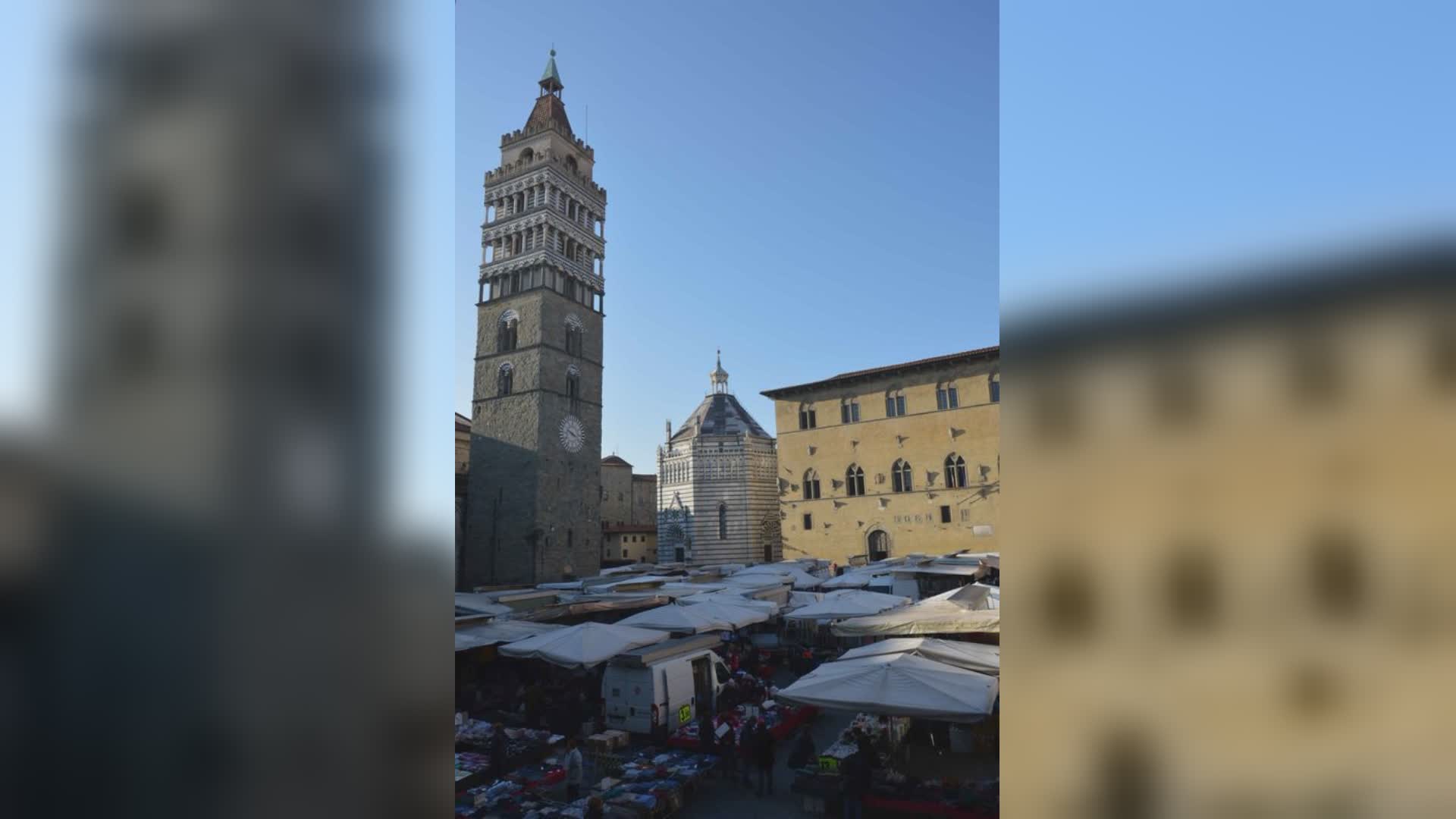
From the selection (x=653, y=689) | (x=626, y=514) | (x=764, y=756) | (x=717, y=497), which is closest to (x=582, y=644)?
(x=653, y=689)

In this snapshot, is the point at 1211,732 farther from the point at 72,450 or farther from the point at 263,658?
the point at 72,450

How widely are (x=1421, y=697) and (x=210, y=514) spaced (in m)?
2.38

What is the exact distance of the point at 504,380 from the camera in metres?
33.8

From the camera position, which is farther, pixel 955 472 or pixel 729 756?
pixel 955 472

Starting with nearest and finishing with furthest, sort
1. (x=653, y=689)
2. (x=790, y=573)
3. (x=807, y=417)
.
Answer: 1. (x=653, y=689)
2. (x=790, y=573)
3. (x=807, y=417)

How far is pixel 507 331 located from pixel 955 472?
65.3 ft

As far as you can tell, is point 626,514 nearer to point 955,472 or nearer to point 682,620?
point 955,472

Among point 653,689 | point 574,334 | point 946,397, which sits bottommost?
point 653,689

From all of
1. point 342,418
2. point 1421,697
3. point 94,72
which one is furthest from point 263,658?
point 1421,697

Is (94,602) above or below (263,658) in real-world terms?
above

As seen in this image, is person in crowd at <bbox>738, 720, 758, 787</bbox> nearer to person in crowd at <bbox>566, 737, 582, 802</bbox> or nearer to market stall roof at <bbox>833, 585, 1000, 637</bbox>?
person in crowd at <bbox>566, 737, 582, 802</bbox>

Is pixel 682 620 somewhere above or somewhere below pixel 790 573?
above

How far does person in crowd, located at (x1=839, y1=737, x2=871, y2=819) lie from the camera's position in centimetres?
753

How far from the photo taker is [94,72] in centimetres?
139
